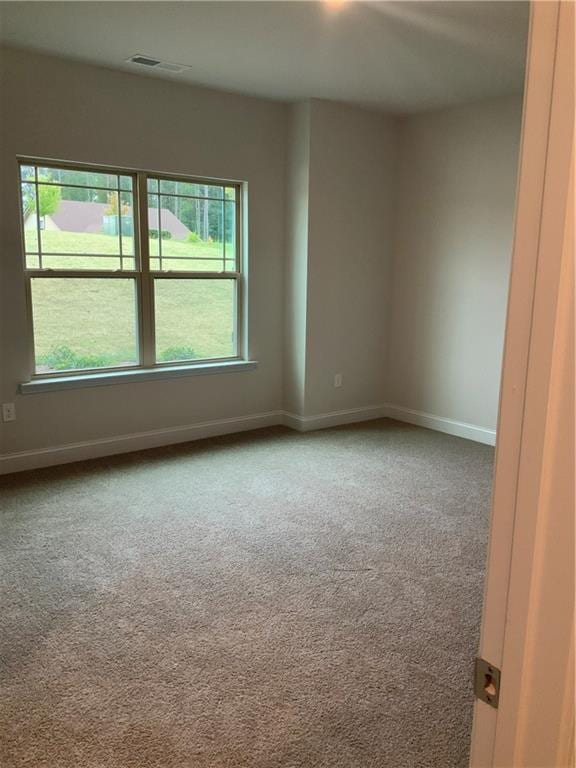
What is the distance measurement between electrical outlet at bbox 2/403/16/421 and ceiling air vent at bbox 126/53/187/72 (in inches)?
91.5

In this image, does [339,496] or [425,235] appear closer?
[339,496]

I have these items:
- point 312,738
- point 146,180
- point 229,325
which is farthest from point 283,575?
point 146,180

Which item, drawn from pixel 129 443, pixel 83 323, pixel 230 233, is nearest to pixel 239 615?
pixel 129 443

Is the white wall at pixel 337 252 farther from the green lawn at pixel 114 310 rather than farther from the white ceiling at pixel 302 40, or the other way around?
the green lawn at pixel 114 310

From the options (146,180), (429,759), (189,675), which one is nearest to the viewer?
(429,759)

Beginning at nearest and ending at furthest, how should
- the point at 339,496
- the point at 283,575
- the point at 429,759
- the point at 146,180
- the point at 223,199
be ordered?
1. the point at 429,759
2. the point at 283,575
3. the point at 339,496
4. the point at 146,180
5. the point at 223,199

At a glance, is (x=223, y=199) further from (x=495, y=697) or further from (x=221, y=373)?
(x=495, y=697)

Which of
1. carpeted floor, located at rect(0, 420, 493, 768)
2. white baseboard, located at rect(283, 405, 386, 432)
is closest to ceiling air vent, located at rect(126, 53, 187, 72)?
carpeted floor, located at rect(0, 420, 493, 768)

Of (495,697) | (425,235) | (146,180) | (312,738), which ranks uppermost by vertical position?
(146,180)

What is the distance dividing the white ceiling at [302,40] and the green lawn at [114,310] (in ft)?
3.88

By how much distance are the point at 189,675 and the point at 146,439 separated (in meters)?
2.60

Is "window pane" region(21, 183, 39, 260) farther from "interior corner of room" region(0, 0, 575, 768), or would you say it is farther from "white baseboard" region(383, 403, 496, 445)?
"white baseboard" region(383, 403, 496, 445)

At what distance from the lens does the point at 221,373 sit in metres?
4.83

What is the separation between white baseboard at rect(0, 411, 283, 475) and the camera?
13.1 ft
